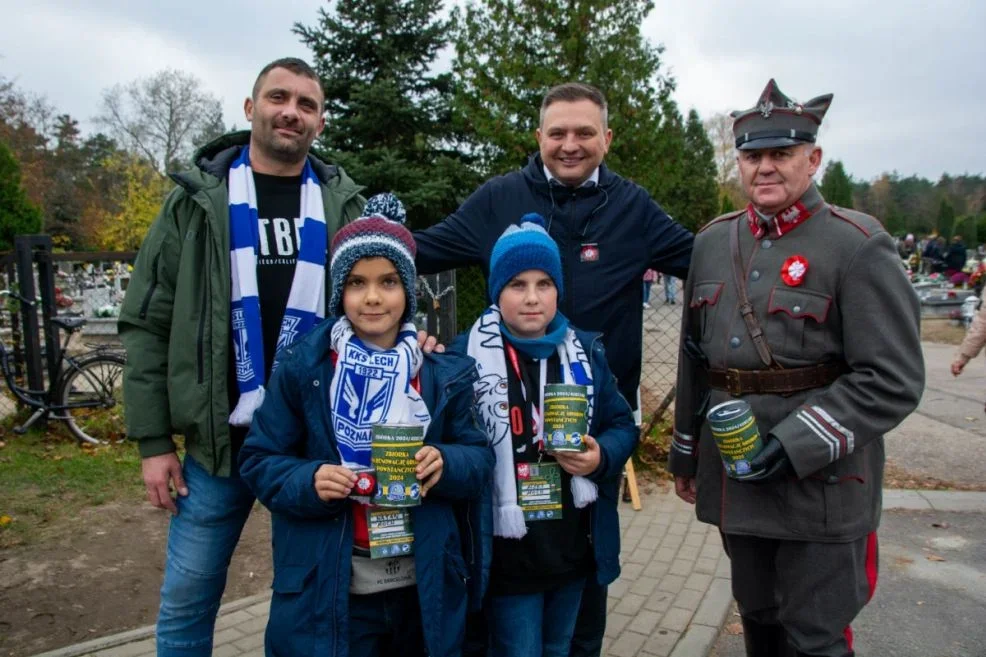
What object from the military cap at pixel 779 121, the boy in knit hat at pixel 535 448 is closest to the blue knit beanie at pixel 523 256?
the boy in knit hat at pixel 535 448

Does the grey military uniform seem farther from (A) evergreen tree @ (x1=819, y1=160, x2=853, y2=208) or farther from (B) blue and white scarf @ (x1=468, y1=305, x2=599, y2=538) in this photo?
(A) evergreen tree @ (x1=819, y1=160, x2=853, y2=208)

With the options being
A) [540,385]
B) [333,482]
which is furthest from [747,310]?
[333,482]

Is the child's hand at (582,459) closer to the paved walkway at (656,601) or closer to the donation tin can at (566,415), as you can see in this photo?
the donation tin can at (566,415)

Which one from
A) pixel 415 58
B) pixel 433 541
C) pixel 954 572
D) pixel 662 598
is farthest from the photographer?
pixel 415 58

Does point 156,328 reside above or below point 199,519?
above

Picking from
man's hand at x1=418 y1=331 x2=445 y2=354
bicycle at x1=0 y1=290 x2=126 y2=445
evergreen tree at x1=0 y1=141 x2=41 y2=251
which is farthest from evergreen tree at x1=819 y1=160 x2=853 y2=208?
man's hand at x1=418 y1=331 x2=445 y2=354

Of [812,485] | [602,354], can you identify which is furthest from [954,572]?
[602,354]

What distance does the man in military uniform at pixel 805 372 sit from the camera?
2217 millimetres

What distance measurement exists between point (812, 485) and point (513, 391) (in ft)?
3.30

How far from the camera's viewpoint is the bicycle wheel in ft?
22.3

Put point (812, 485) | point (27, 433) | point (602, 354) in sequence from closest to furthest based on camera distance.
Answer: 1. point (812, 485)
2. point (602, 354)
3. point (27, 433)

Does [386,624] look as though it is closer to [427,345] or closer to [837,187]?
[427,345]

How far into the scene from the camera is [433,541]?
2.13 metres

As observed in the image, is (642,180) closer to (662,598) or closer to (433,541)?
(662,598)
